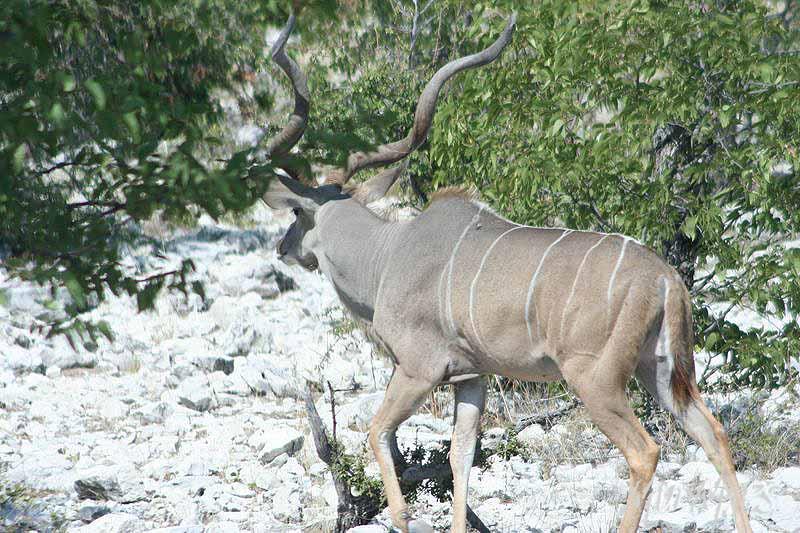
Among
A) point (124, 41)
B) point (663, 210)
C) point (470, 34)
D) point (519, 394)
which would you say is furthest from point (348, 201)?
point (124, 41)

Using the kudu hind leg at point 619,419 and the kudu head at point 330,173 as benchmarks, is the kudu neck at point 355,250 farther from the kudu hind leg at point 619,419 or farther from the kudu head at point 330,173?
the kudu hind leg at point 619,419

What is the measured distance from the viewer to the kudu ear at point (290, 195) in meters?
4.46

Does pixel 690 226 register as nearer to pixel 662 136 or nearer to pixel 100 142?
pixel 662 136

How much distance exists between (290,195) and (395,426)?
1204 mm

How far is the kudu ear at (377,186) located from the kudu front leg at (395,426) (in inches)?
42.2

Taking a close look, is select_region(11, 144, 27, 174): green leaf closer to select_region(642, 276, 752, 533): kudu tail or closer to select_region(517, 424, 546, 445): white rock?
select_region(642, 276, 752, 533): kudu tail

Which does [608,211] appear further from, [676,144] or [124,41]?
[124,41]

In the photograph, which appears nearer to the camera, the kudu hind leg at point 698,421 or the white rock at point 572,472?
the kudu hind leg at point 698,421

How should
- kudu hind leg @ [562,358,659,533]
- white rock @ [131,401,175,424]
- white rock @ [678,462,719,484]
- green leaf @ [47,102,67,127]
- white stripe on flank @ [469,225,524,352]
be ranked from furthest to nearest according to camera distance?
white rock @ [131,401,175,424] → white rock @ [678,462,719,484] → white stripe on flank @ [469,225,524,352] → kudu hind leg @ [562,358,659,533] → green leaf @ [47,102,67,127]

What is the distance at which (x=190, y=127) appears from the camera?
260 cm

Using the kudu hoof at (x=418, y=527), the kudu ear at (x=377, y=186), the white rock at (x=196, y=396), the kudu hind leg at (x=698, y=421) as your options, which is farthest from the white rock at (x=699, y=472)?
the white rock at (x=196, y=396)

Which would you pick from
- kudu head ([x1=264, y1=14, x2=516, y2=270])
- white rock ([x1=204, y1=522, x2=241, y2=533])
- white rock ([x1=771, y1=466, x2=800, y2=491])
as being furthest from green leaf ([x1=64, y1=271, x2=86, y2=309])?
white rock ([x1=771, y1=466, x2=800, y2=491])

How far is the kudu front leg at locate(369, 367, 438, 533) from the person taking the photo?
3.84 meters

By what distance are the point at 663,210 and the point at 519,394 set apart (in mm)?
1651
